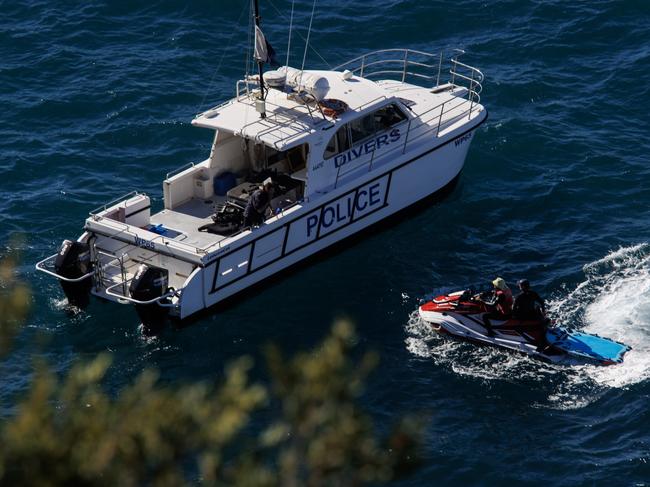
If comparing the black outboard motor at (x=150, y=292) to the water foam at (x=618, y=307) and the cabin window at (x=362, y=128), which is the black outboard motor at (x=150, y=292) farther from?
the water foam at (x=618, y=307)

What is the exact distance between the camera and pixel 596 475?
21844mm

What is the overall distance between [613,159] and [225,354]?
40.8ft

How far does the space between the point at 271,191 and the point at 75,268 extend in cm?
467

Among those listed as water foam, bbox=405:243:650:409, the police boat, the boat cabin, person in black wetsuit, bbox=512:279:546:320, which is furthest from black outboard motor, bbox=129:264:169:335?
person in black wetsuit, bbox=512:279:546:320

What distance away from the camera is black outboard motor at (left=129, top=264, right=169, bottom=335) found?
2464 cm

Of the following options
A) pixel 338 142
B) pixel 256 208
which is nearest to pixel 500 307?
pixel 338 142

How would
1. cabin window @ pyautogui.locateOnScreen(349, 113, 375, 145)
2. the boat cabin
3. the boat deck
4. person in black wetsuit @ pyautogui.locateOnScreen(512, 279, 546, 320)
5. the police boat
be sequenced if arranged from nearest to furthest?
person in black wetsuit @ pyautogui.locateOnScreen(512, 279, 546, 320) → the police boat → the boat deck → the boat cabin → cabin window @ pyautogui.locateOnScreen(349, 113, 375, 145)

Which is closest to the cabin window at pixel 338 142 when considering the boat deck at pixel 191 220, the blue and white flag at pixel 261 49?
the blue and white flag at pixel 261 49

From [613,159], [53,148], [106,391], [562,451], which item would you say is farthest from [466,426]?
[53,148]

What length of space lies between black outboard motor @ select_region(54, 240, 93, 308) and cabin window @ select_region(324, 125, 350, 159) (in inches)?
235

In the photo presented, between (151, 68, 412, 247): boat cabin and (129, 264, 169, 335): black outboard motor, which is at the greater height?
(151, 68, 412, 247): boat cabin

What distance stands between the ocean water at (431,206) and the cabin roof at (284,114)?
3.27 metres

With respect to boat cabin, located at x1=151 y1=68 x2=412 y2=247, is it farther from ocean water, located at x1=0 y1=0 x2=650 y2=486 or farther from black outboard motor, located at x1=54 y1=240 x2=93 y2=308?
black outboard motor, located at x1=54 y1=240 x2=93 y2=308

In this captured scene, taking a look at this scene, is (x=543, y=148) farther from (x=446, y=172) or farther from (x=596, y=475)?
(x=596, y=475)
